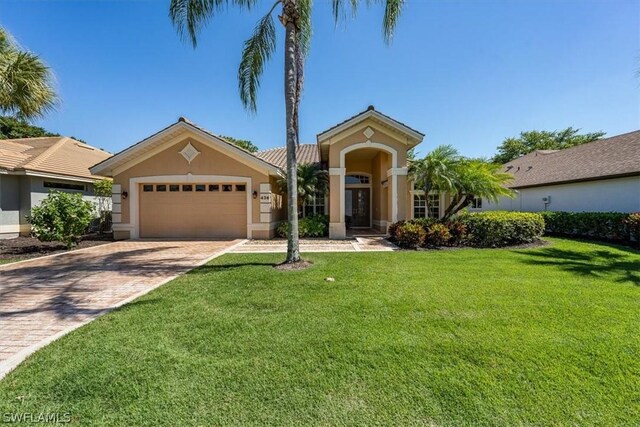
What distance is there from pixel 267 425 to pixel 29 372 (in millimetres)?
2817

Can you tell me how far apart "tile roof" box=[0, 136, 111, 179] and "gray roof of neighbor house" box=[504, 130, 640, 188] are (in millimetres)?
26918

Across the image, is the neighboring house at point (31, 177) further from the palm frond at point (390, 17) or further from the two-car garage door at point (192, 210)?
the palm frond at point (390, 17)

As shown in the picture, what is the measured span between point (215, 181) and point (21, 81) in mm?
6823

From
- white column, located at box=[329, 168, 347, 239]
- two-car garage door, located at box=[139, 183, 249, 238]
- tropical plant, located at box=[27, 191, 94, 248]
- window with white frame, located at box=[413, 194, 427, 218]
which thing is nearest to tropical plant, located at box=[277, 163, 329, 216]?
white column, located at box=[329, 168, 347, 239]

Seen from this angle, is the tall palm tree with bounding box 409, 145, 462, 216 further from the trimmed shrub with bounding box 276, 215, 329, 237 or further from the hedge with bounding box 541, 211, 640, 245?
the hedge with bounding box 541, 211, 640, 245

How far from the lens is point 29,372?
3086 millimetres

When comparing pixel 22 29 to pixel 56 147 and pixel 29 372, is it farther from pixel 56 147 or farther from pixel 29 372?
pixel 29 372

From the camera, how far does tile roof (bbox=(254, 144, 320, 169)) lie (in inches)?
758

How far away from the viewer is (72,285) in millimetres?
6305

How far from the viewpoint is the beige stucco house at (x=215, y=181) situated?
13156 millimetres

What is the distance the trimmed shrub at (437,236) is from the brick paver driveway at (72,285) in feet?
25.8

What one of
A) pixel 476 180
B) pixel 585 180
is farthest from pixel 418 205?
pixel 585 180

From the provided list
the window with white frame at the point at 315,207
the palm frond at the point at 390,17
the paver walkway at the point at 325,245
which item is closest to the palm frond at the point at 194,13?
the palm frond at the point at 390,17

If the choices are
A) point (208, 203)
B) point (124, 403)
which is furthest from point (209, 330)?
point (208, 203)
